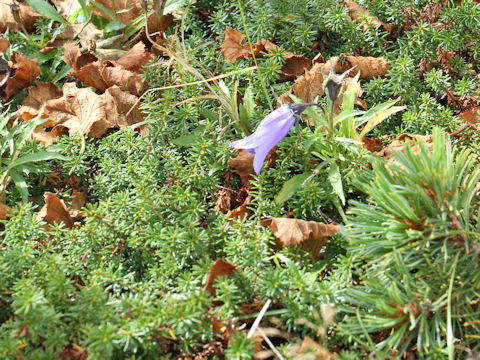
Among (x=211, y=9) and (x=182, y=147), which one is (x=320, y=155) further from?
(x=211, y=9)

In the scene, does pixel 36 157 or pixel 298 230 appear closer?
pixel 298 230

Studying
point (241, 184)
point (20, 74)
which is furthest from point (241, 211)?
point (20, 74)

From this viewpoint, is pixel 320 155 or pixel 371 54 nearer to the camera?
pixel 320 155

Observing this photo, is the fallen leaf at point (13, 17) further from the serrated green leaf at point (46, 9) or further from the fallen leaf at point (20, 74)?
the fallen leaf at point (20, 74)

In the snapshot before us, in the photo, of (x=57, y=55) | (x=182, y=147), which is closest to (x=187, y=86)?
(x=182, y=147)

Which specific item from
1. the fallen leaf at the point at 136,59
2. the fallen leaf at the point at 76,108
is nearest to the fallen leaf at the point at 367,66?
the fallen leaf at the point at 136,59

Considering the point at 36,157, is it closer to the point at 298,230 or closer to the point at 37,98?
the point at 37,98
